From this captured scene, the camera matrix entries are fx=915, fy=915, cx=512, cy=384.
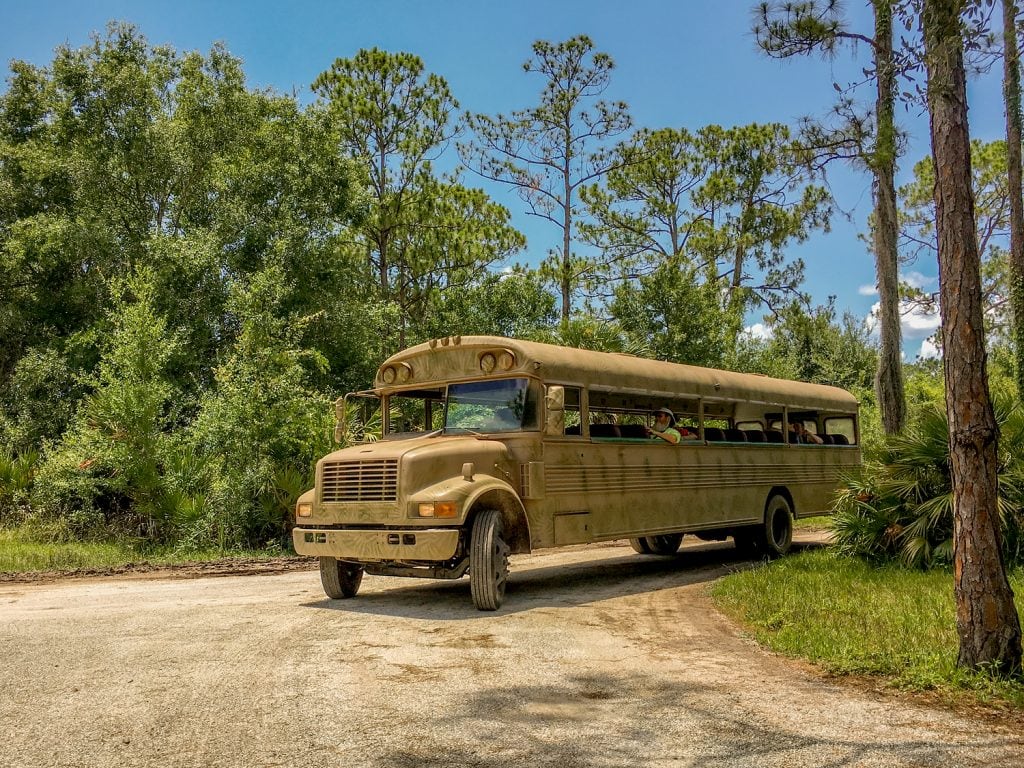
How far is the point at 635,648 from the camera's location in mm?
7535

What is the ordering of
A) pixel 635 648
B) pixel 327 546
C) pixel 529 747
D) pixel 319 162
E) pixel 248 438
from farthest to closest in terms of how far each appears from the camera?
pixel 319 162
pixel 248 438
pixel 327 546
pixel 635 648
pixel 529 747

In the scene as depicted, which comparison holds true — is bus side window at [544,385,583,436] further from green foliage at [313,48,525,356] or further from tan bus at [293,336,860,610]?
green foliage at [313,48,525,356]

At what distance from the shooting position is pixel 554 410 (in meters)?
9.80

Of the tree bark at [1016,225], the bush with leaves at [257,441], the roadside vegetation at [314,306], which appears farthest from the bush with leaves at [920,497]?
the bush with leaves at [257,441]

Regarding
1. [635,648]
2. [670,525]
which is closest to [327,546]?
[635,648]

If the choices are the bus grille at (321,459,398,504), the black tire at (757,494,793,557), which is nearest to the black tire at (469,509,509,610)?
the bus grille at (321,459,398,504)

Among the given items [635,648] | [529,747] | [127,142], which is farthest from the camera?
[127,142]

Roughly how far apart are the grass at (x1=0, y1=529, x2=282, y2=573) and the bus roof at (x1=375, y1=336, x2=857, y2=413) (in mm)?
6421

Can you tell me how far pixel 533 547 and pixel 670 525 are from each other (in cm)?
278

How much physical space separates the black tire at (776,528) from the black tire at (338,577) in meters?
6.74

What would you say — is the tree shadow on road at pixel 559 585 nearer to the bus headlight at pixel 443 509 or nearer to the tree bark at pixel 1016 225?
the bus headlight at pixel 443 509

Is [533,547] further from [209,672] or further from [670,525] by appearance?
[209,672]

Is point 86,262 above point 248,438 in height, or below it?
above

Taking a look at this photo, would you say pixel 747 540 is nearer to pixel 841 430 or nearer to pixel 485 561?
pixel 841 430
